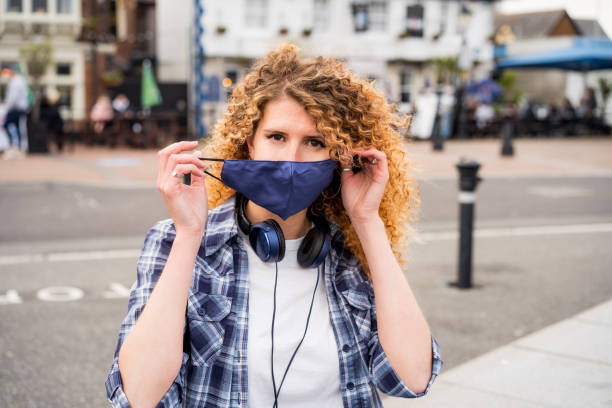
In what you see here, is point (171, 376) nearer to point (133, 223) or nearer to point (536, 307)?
point (536, 307)

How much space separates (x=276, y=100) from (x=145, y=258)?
591mm

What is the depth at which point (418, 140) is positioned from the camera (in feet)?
84.2

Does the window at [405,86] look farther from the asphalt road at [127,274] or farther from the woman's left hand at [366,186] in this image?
the woman's left hand at [366,186]

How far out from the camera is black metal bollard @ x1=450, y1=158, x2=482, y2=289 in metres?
5.76

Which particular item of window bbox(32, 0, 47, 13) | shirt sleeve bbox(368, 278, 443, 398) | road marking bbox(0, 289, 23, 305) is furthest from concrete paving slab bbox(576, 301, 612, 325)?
window bbox(32, 0, 47, 13)

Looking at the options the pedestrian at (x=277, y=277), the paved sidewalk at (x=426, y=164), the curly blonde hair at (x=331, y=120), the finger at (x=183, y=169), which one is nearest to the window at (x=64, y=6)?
the paved sidewalk at (x=426, y=164)

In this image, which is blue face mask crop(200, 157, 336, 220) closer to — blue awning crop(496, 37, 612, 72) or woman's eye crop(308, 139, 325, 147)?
woman's eye crop(308, 139, 325, 147)

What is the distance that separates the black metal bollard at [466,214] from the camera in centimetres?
576

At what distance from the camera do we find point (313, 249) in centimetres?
197

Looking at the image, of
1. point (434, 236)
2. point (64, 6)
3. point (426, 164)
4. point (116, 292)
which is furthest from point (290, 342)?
point (64, 6)

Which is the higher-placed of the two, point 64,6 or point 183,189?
point 64,6

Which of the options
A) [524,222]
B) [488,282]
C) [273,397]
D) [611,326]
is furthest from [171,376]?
[524,222]

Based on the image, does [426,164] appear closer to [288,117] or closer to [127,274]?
[127,274]

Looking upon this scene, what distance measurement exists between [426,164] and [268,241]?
1499 centimetres
